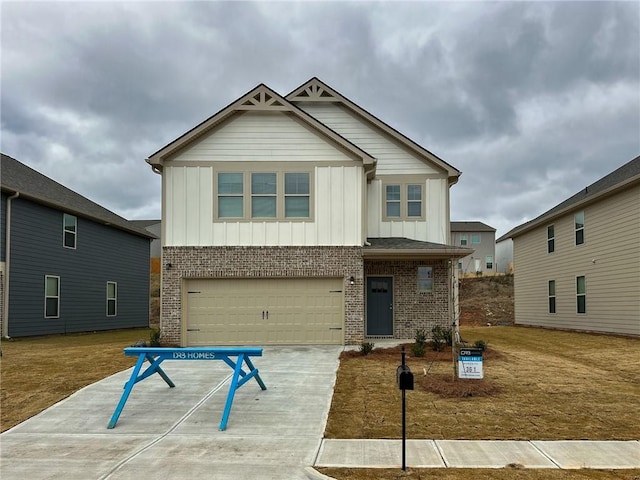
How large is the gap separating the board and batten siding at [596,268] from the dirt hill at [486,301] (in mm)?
7855

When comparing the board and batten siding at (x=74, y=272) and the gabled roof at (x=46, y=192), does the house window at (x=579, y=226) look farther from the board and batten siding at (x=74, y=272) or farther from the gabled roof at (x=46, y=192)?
the board and batten siding at (x=74, y=272)

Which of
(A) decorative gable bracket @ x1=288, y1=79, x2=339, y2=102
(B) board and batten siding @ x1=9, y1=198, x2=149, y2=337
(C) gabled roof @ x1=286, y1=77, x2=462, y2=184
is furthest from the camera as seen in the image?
(B) board and batten siding @ x1=9, y1=198, x2=149, y2=337

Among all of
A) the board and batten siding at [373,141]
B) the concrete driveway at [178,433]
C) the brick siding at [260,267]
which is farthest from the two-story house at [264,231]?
the concrete driveway at [178,433]

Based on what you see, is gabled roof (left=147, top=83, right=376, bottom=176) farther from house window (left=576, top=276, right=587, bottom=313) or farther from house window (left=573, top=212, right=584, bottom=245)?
house window (left=576, top=276, right=587, bottom=313)

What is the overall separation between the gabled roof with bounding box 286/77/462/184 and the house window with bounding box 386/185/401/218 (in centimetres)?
143

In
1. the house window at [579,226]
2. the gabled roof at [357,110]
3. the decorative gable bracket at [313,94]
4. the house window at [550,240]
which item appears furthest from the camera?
the house window at [550,240]

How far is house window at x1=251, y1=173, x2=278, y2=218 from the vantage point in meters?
16.4

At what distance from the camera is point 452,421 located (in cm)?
809

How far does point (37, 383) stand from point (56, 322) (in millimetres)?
12432

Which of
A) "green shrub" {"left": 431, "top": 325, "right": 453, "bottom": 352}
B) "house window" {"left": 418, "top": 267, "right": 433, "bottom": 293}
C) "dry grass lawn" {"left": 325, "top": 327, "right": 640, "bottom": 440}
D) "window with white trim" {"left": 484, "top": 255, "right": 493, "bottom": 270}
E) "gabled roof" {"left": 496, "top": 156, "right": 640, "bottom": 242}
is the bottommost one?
"dry grass lawn" {"left": 325, "top": 327, "right": 640, "bottom": 440}

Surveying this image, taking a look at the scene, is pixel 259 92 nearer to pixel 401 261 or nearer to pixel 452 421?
pixel 401 261

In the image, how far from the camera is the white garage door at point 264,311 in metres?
16.3

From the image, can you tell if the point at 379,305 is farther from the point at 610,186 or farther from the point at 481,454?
the point at 481,454

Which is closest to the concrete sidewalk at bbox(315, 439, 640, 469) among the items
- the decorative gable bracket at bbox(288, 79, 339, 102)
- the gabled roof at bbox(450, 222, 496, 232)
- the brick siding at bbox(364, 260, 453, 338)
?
the brick siding at bbox(364, 260, 453, 338)
